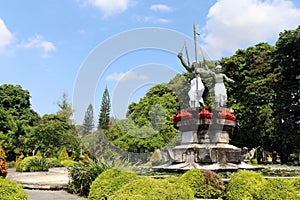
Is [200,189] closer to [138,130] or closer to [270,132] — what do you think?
[270,132]

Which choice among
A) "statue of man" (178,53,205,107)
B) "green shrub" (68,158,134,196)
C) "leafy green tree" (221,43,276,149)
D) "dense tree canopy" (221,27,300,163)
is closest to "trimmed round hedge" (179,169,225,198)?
"green shrub" (68,158,134,196)

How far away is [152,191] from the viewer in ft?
17.0

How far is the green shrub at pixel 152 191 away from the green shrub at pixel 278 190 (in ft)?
4.84

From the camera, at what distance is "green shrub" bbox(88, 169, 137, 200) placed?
7117 millimetres

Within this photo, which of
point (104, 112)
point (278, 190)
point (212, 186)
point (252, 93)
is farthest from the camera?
point (104, 112)

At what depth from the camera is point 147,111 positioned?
37188 millimetres

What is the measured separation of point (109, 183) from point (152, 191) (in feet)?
7.57

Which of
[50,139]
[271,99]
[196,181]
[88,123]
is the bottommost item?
[196,181]

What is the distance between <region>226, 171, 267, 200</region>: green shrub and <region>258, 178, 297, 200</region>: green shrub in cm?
20

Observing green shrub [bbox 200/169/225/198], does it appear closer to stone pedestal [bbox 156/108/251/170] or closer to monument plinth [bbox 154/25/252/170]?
monument plinth [bbox 154/25/252/170]

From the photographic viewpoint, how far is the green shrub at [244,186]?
6281 mm

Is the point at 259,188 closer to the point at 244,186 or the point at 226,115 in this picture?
the point at 244,186

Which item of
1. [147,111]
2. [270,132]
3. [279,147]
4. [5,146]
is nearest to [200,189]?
[270,132]

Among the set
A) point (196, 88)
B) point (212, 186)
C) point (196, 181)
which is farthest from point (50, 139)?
point (212, 186)
